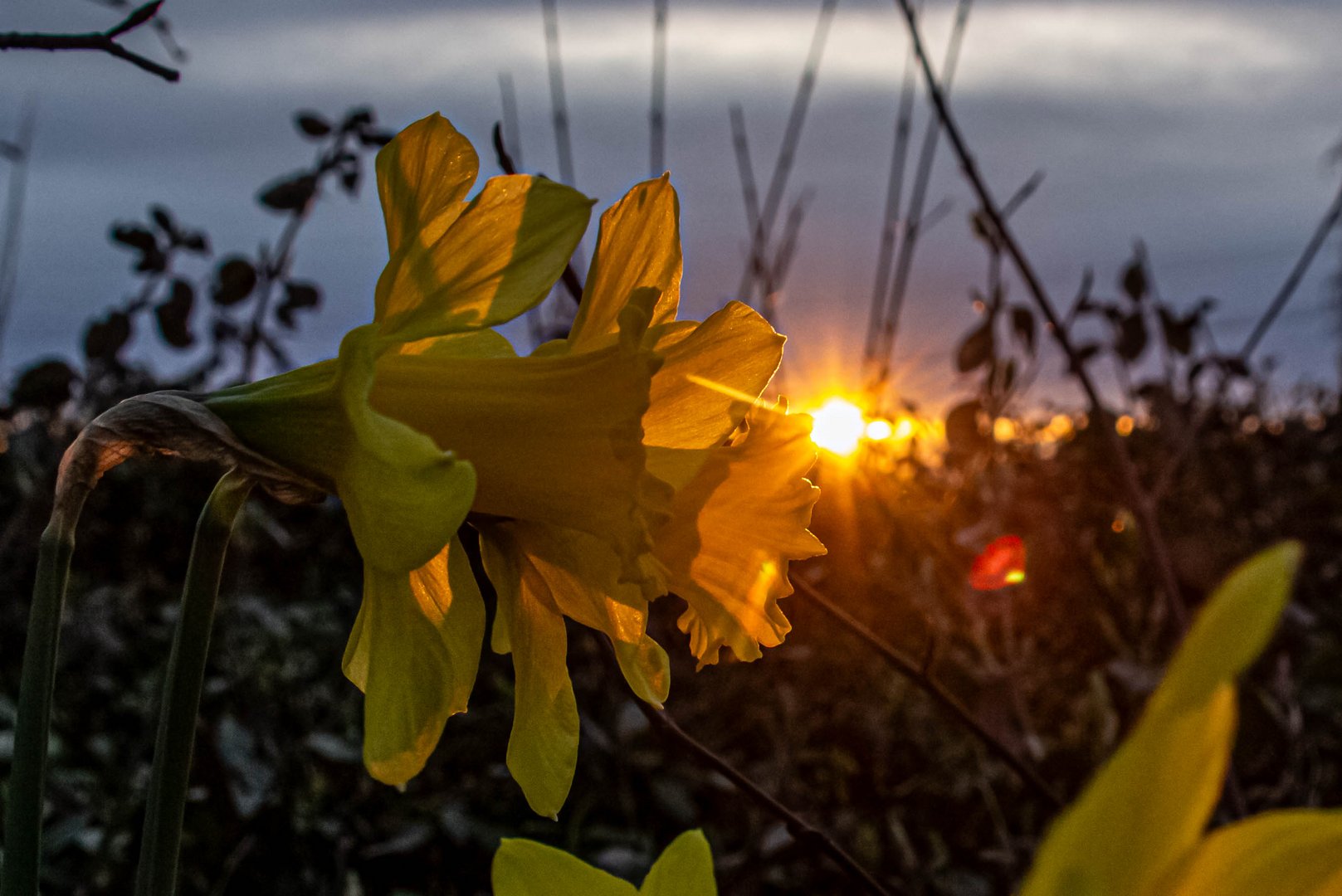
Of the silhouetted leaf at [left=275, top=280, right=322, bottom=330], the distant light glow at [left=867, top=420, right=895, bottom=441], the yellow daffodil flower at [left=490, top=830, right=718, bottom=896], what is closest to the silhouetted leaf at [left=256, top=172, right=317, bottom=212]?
the silhouetted leaf at [left=275, top=280, right=322, bottom=330]

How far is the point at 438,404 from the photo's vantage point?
0.55 meters

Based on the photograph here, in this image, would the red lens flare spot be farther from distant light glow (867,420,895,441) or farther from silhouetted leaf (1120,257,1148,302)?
silhouetted leaf (1120,257,1148,302)

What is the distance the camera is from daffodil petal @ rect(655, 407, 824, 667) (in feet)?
1.98

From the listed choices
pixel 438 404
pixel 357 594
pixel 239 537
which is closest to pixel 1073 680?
pixel 357 594

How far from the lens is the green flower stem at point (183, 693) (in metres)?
0.52

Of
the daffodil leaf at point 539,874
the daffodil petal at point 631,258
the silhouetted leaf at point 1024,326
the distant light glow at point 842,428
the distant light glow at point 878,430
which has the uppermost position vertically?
the silhouetted leaf at point 1024,326

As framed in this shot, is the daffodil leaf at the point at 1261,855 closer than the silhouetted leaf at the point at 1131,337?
Yes

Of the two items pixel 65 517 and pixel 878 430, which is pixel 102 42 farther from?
pixel 878 430

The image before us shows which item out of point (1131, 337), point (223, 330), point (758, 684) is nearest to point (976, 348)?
point (1131, 337)

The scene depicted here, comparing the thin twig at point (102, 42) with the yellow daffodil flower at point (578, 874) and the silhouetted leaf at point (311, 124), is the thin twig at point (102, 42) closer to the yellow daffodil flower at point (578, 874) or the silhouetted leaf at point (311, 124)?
the yellow daffodil flower at point (578, 874)

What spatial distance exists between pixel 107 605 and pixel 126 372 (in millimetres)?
400

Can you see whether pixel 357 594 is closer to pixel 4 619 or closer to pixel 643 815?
pixel 643 815

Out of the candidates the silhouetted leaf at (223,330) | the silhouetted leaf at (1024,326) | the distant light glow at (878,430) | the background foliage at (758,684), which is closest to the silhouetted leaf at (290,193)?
the background foliage at (758,684)

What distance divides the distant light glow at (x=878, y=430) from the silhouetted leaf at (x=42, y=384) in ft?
3.72
